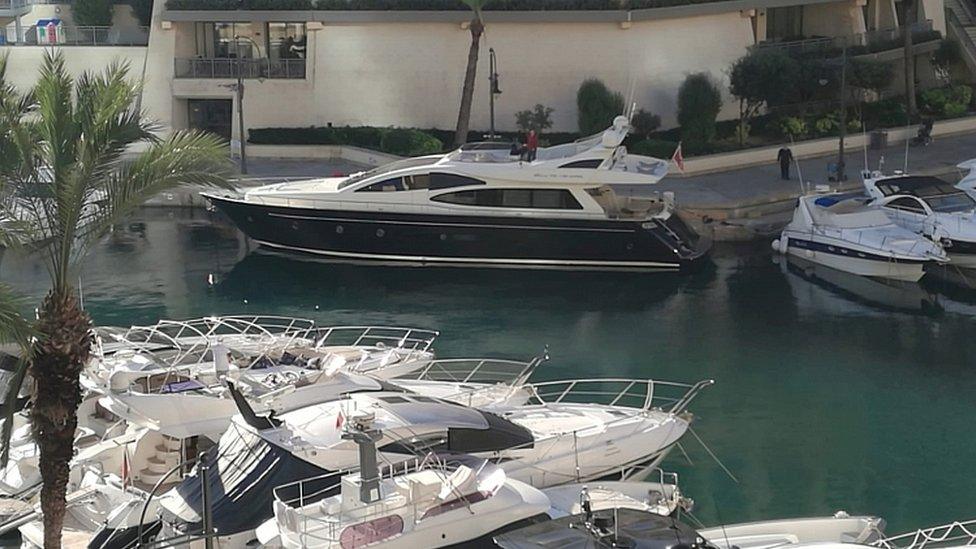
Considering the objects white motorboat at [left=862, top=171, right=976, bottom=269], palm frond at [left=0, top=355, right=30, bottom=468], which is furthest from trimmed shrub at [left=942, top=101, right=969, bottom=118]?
palm frond at [left=0, top=355, right=30, bottom=468]

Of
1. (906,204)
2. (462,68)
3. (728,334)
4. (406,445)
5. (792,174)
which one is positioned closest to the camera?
(406,445)

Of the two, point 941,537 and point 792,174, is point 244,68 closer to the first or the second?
point 792,174

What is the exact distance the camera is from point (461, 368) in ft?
88.1

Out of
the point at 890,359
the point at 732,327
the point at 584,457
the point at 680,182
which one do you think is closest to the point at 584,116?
the point at 680,182

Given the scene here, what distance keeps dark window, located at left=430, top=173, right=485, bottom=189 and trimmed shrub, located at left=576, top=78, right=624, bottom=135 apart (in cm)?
917

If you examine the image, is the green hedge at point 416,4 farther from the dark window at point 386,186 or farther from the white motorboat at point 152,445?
the white motorboat at point 152,445

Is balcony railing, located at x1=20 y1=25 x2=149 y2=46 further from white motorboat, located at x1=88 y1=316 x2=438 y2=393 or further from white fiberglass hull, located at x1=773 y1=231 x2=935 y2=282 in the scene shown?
white motorboat, located at x1=88 y1=316 x2=438 y2=393

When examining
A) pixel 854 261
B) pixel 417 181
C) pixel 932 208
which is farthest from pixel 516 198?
pixel 932 208

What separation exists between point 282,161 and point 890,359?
22.3 meters

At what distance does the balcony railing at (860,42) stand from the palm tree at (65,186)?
34.3 metres

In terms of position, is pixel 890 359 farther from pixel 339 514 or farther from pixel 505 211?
pixel 339 514

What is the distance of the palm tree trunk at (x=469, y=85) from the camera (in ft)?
139

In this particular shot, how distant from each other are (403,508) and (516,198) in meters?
19.5

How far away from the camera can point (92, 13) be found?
1972 inches
